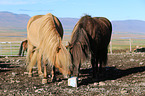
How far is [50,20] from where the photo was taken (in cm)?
762

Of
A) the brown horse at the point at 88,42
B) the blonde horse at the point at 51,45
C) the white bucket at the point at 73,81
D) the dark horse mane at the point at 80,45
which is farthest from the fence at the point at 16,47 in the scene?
the white bucket at the point at 73,81

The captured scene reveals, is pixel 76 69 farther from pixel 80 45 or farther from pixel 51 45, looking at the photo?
pixel 51 45

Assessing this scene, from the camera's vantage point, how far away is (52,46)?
263 inches

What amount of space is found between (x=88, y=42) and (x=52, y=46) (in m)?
1.08

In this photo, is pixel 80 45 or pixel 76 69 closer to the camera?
pixel 76 69

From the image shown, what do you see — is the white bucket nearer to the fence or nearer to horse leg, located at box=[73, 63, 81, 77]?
horse leg, located at box=[73, 63, 81, 77]

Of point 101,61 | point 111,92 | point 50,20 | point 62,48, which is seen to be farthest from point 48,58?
point 101,61

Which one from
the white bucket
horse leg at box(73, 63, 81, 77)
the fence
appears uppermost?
horse leg at box(73, 63, 81, 77)

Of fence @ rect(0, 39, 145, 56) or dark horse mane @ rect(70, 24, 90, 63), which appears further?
fence @ rect(0, 39, 145, 56)

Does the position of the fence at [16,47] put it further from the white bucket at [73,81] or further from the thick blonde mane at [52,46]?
the white bucket at [73,81]

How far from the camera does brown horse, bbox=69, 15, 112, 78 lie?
6.37m

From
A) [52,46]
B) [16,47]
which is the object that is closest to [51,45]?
[52,46]

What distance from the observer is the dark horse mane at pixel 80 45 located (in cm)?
634

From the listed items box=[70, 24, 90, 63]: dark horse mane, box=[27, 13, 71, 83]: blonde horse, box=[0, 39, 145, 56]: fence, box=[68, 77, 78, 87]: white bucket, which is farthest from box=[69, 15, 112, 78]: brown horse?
box=[0, 39, 145, 56]: fence
